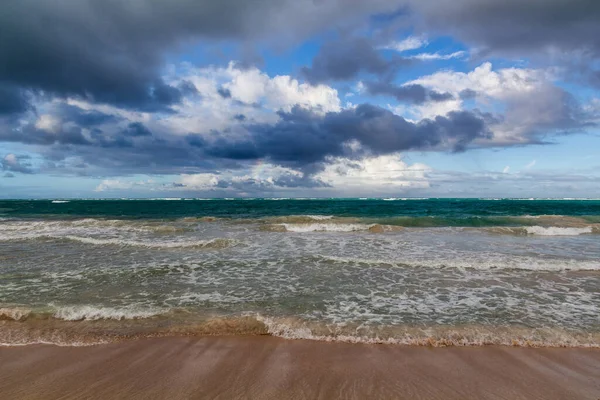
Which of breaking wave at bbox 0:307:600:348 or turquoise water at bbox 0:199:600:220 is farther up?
turquoise water at bbox 0:199:600:220

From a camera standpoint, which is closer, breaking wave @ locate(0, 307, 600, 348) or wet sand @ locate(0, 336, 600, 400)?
wet sand @ locate(0, 336, 600, 400)

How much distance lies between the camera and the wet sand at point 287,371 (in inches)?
171

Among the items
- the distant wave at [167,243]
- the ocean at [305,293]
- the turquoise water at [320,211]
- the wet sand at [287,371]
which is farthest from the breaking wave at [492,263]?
the turquoise water at [320,211]

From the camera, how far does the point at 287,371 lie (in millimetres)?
4836

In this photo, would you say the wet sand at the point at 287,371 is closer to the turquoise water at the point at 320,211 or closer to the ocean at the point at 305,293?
the ocean at the point at 305,293

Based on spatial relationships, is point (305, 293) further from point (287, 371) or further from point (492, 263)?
point (492, 263)

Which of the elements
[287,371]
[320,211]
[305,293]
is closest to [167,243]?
[305,293]

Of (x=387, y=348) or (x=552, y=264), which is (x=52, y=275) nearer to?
(x=387, y=348)

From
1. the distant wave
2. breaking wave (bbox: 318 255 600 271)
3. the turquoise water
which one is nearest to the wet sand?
breaking wave (bbox: 318 255 600 271)

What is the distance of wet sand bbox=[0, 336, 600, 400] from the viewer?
4.35m

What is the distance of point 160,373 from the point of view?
4.86m

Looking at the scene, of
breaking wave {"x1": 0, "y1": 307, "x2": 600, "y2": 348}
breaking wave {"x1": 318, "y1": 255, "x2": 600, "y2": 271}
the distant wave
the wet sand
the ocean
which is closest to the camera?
the wet sand

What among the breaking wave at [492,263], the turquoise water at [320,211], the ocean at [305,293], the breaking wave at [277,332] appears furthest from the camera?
the turquoise water at [320,211]

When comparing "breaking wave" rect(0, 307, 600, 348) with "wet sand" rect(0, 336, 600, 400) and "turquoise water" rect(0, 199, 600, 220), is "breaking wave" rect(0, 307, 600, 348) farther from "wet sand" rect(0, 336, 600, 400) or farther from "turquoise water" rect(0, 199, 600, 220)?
"turquoise water" rect(0, 199, 600, 220)
